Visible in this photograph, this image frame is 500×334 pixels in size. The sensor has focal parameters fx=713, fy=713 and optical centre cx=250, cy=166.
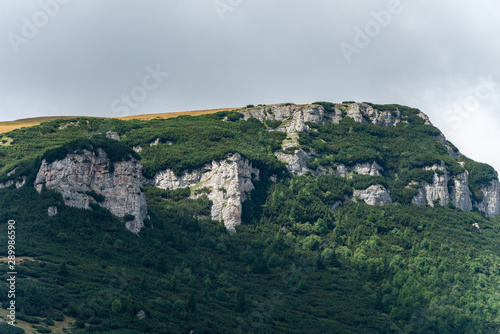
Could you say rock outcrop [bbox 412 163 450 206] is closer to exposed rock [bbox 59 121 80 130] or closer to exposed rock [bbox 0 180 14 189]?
exposed rock [bbox 59 121 80 130]

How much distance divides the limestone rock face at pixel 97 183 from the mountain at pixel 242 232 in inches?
10.7

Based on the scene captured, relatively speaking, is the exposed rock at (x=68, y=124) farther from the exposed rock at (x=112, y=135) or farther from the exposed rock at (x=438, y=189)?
the exposed rock at (x=438, y=189)

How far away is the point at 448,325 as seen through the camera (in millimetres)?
125938

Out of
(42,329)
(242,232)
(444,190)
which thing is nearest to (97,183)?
(242,232)

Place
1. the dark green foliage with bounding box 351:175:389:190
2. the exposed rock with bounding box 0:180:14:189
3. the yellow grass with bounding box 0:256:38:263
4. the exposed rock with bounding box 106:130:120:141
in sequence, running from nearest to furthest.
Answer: the yellow grass with bounding box 0:256:38:263 < the exposed rock with bounding box 0:180:14:189 < the dark green foliage with bounding box 351:175:389:190 < the exposed rock with bounding box 106:130:120:141

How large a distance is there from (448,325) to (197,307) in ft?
155

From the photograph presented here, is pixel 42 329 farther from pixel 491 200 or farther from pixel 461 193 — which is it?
pixel 491 200

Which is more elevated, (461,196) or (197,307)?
(461,196)

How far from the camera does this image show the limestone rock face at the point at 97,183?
131 metres

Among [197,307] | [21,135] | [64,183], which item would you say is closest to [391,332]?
[197,307]

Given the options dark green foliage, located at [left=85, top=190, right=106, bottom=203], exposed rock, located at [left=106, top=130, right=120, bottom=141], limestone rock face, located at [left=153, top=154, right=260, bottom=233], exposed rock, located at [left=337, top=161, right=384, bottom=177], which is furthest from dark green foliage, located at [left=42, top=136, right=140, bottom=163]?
exposed rock, located at [left=337, top=161, right=384, bottom=177]

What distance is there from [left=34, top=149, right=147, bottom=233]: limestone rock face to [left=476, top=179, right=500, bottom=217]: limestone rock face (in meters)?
99.6

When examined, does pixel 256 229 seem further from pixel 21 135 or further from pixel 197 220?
pixel 21 135

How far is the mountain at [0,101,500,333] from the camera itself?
10619cm
